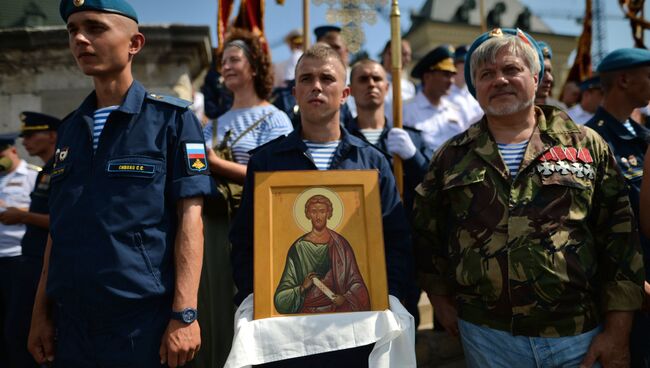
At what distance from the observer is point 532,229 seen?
2.20 m

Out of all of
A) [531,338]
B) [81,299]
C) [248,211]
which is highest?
[248,211]

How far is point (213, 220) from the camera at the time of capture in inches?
119

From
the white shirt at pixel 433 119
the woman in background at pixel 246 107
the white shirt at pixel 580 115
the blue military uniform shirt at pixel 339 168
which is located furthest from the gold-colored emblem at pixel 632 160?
the white shirt at pixel 580 115

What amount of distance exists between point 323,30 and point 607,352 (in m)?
4.60

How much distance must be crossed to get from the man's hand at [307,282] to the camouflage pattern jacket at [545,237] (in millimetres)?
685

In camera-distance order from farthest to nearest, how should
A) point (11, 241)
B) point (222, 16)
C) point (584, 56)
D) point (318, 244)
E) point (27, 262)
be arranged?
point (584, 56)
point (222, 16)
point (11, 241)
point (27, 262)
point (318, 244)

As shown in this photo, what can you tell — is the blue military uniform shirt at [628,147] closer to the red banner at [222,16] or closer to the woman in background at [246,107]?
the woman in background at [246,107]

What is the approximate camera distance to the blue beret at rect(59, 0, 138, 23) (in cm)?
227

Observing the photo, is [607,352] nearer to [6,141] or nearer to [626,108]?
[626,108]

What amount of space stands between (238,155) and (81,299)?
4.41 ft

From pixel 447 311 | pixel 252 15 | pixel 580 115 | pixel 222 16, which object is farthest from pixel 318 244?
pixel 580 115

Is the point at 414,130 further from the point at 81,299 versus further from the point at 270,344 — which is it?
the point at 81,299

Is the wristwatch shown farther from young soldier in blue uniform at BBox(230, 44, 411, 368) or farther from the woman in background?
the woman in background

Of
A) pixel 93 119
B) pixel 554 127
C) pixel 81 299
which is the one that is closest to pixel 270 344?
pixel 81 299
